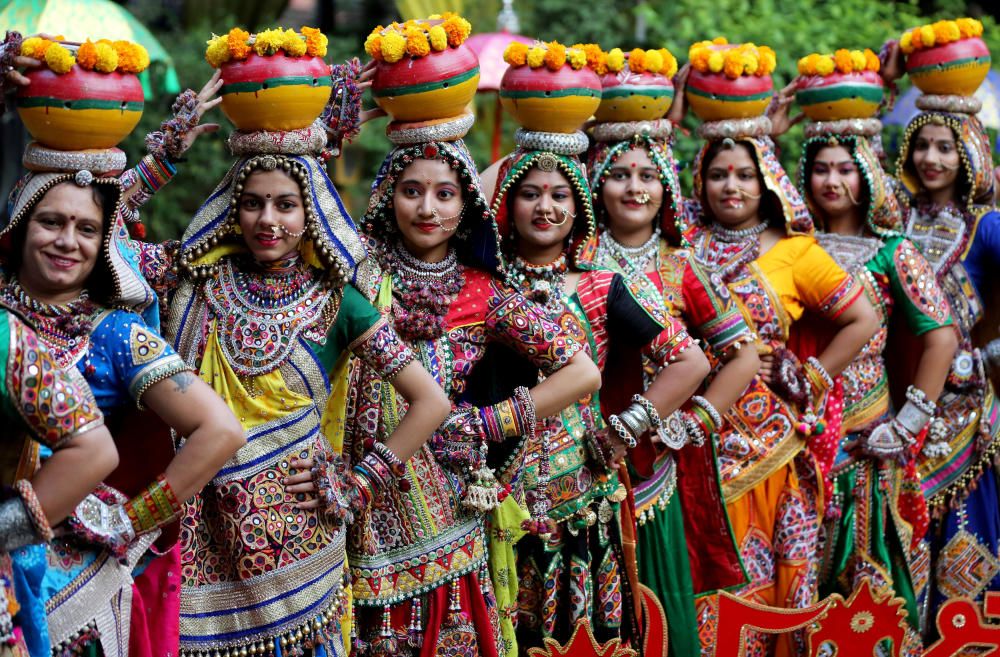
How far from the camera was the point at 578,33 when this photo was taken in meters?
10.8

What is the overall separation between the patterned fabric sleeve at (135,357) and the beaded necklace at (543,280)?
4.61 ft

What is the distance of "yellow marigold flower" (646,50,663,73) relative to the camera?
517 cm

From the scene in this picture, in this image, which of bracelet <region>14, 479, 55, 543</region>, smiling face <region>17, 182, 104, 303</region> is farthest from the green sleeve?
bracelet <region>14, 479, 55, 543</region>

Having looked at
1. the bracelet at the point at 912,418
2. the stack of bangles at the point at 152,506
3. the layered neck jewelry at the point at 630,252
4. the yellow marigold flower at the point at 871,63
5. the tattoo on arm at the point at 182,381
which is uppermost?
the yellow marigold flower at the point at 871,63

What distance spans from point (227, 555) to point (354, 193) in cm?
737

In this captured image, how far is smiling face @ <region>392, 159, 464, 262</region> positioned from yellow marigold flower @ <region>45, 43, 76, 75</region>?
1176mm

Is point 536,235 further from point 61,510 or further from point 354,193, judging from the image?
point 354,193

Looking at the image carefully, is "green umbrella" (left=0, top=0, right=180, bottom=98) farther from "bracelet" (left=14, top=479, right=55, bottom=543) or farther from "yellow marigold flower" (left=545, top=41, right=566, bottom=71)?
"bracelet" (left=14, top=479, right=55, bottom=543)

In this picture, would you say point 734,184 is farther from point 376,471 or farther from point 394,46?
point 376,471

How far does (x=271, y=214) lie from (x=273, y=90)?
0.32 m

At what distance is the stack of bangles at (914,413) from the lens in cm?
598

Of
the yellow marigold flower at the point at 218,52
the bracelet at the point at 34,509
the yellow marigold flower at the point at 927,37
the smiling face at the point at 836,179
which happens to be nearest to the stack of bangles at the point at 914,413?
A: the smiling face at the point at 836,179

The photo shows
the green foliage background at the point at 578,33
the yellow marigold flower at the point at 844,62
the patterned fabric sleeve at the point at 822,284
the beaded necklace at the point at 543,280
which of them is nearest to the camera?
the beaded necklace at the point at 543,280

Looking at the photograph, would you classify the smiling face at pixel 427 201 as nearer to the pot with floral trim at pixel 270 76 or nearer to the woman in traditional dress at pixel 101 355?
the pot with floral trim at pixel 270 76
